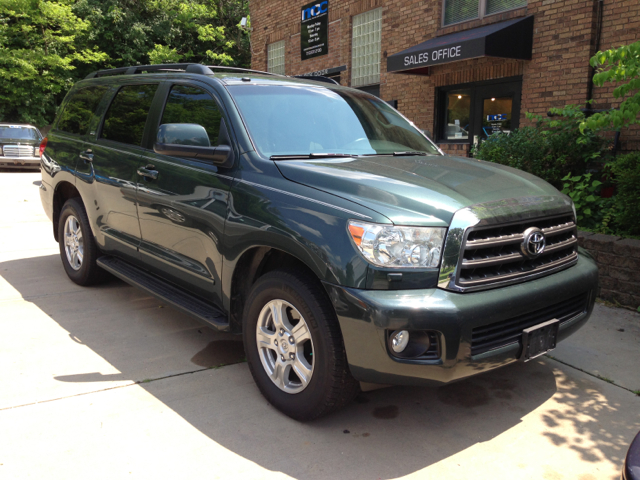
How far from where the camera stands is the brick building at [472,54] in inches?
331

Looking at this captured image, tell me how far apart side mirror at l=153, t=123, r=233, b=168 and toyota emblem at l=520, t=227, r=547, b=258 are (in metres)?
1.78

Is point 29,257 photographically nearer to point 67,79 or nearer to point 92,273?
point 92,273

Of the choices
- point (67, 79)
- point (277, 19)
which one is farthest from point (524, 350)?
point (67, 79)

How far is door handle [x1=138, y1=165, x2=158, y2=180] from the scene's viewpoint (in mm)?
4125

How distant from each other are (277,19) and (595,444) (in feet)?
53.5

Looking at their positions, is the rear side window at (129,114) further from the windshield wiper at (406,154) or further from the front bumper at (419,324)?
the front bumper at (419,324)

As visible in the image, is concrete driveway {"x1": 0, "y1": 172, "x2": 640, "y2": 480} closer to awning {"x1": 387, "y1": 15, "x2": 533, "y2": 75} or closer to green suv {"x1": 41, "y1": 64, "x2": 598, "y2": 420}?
green suv {"x1": 41, "y1": 64, "x2": 598, "y2": 420}

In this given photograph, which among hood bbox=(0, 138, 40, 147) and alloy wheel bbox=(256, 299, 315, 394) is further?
hood bbox=(0, 138, 40, 147)

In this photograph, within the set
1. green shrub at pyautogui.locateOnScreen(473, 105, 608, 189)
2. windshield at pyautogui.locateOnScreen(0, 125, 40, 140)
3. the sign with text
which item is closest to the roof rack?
green shrub at pyautogui.locateOnScreen(473, 105, 608, 189)

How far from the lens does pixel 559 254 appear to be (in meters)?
3.39

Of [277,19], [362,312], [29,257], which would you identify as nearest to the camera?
[362,312]

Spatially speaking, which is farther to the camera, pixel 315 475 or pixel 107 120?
pixel 107 120

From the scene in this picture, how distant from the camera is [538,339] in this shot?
3.00 meters

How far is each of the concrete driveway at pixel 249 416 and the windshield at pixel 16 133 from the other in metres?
18.8
